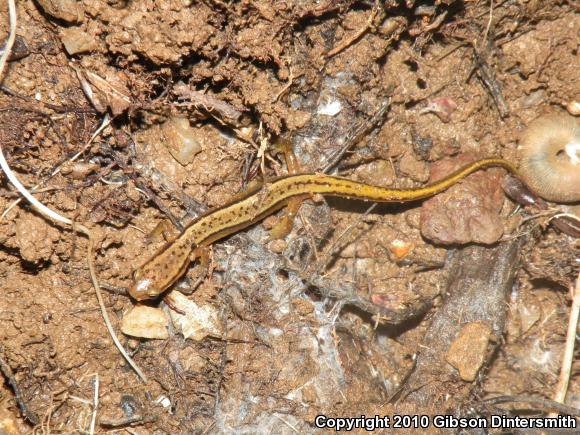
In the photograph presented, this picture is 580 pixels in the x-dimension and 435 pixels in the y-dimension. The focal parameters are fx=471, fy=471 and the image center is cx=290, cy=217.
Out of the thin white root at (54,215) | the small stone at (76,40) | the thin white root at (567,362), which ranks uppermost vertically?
the small stone at (76,40)

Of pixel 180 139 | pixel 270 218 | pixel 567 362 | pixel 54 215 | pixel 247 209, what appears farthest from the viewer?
pixel 270 218

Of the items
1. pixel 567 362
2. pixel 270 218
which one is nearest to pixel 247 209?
pixel 270 218

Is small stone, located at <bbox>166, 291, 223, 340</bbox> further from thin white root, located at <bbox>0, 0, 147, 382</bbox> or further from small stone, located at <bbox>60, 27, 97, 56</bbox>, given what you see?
small stone, located at <bbox>60, 27, 97, 56</bbox>

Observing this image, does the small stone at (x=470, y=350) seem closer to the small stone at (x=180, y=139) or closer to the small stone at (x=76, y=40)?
the small stone at (x=180, y=139)

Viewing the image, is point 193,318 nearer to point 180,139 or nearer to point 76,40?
point 180,139

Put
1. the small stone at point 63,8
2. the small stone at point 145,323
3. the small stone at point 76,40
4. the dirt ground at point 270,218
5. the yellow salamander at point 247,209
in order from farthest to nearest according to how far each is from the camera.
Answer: the small stone at point 145,323 < the yellow salamander at point 247,209 < the dirt ground at point 270,218 < the small stone at point 76,40 < the small stone at point 63,8

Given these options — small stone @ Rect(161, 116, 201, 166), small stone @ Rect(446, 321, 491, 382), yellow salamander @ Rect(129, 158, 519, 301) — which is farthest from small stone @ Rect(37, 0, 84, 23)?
small stone @ Rect(446, 321, 491, 382)

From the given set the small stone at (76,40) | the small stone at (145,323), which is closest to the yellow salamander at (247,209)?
the small stone at (145,323)
